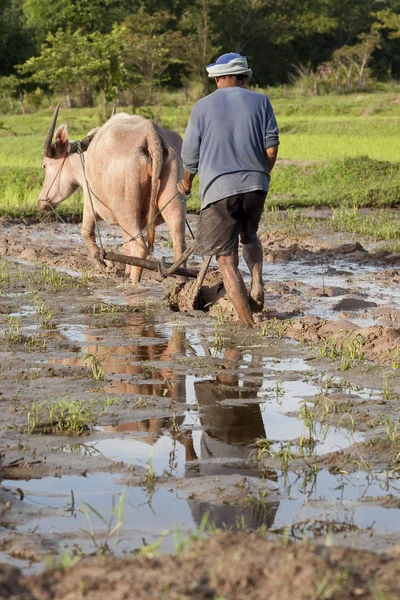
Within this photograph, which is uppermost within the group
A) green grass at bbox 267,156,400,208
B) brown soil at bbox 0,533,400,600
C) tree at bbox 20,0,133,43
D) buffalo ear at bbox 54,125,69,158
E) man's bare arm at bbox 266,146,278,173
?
tree at bbox 20,0,133,43

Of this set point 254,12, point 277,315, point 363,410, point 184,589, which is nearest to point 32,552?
point 184,589

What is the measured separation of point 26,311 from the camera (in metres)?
7.71

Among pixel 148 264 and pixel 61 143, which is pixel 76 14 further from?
pixel 148 264

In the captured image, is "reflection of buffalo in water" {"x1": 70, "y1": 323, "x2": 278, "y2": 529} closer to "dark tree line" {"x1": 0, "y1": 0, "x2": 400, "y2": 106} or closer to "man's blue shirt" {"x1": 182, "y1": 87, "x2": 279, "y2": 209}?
Result: "man's blue shirt" {"x1": 182, "y1": 87, "x2": 279, "y2": 209}

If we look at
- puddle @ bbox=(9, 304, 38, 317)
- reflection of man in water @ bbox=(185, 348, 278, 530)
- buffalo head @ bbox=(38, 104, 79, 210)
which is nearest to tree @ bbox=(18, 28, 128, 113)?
buffalo head @ bbox=(38, 104, 79, 210)

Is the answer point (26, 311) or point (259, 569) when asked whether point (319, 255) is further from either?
point (259, 569)

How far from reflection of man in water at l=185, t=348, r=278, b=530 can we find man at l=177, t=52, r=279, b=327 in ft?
4.63

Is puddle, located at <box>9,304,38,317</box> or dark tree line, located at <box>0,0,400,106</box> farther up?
dark tree line, located at <box>0,0,400,106</box>

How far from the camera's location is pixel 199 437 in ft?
14.8

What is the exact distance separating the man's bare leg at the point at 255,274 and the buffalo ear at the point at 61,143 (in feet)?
11.3

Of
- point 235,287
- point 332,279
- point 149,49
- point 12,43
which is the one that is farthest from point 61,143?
point 12,43

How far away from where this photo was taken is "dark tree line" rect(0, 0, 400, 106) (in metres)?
30.7

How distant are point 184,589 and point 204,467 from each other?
1566 mm

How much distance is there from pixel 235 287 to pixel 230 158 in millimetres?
871
